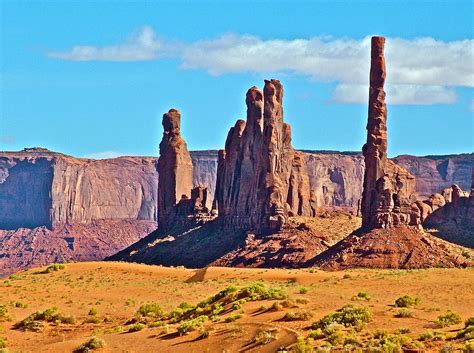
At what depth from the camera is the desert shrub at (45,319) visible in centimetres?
7056

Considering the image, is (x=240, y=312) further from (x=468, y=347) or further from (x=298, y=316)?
(x=468, y=347)

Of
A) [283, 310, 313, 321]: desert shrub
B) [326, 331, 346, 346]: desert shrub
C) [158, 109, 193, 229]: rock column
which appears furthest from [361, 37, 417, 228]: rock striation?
[326, 331, 346, 346]: desert shrub

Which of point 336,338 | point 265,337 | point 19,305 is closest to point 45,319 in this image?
point 19,305

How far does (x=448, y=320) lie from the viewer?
164 feet

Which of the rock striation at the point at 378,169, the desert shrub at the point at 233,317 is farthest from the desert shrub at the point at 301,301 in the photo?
the rock striation at the point at 378,169

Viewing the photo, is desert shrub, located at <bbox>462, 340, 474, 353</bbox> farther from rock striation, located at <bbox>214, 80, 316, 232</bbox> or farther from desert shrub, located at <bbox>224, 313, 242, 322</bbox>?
rock striation, located at <bbox>214, 80, 316, 232</bbox>

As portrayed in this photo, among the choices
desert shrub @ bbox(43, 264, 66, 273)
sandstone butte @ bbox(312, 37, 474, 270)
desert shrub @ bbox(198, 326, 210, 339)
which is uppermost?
sandstone butte @ bbox(312, 37, 474, 270)

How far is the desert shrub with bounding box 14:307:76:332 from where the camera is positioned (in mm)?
70562

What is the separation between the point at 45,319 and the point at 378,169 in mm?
44202

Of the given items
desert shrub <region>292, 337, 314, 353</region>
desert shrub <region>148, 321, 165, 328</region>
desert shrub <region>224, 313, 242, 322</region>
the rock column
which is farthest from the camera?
the rock column

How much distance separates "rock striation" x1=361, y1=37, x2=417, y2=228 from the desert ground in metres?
11.6

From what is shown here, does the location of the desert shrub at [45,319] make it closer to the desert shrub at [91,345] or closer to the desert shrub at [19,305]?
the desert shrub at [19,305]

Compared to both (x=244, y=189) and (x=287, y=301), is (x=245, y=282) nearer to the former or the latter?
(x=287, y=301)

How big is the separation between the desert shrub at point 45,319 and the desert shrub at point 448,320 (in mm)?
27345
